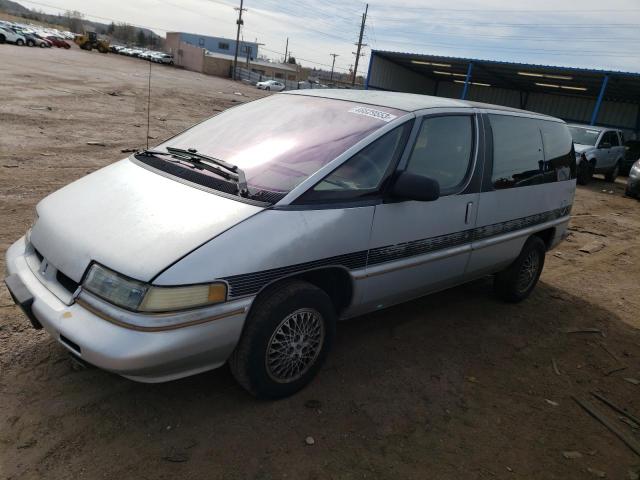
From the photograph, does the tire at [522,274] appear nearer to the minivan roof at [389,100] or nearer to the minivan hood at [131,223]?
the minivan roof at [389,100]

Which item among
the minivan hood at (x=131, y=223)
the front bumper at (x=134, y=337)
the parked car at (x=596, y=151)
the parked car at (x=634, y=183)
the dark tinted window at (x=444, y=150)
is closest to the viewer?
the front bumper at (x=134, y=337)

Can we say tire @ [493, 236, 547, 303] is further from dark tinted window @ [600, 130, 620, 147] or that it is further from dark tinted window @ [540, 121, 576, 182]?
dark tinted window @ [600, 130, 620, 147]

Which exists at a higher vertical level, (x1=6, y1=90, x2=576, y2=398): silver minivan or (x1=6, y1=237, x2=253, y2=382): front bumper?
(x1=6, y1=90, x2=576, y2=398): silver minivan

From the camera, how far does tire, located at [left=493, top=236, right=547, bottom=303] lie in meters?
4.68

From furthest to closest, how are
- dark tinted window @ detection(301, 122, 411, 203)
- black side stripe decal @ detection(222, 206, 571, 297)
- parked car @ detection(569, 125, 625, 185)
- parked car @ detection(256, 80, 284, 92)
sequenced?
parked car @ detection(256, 80, 284, 92) < parked car @ detection(569, 125, 625, 185) < dark tinted window @ detection(301, 122, 411, 203) < black side stripe decal @ detection(222, 206, 571, 297)

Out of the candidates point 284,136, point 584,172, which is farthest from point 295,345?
point 584,172

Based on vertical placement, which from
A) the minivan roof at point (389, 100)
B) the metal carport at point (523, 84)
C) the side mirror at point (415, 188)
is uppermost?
the metal carport at point (523, 84)

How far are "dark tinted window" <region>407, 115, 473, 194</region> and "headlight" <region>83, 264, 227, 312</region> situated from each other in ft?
5.52

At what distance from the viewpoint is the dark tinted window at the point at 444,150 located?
337 centimetres

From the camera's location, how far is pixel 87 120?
39.9ft

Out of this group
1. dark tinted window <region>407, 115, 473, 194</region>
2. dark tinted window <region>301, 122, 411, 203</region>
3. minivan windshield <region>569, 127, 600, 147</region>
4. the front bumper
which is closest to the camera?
the front bumper

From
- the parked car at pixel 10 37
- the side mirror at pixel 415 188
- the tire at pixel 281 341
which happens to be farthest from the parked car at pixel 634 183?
the parked car at pixel 10 37

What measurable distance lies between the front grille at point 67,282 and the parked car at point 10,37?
49170mm

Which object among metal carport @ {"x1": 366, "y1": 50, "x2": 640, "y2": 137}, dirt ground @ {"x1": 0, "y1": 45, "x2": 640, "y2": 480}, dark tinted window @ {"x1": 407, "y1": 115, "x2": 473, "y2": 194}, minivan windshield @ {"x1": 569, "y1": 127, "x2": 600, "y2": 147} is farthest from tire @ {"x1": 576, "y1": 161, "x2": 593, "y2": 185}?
dark tinted window @ {"x1": 407, "y1": 115, "x2": 473, "y2": 194}
